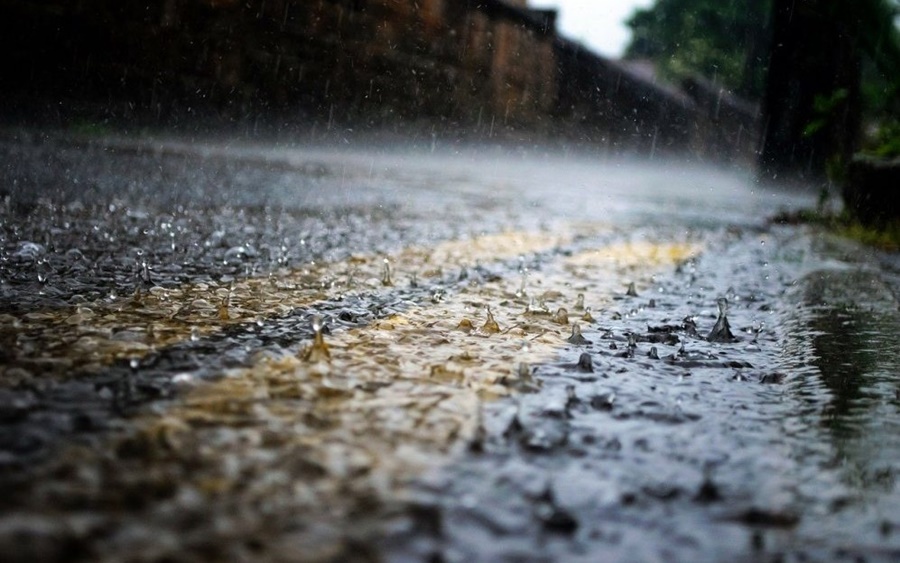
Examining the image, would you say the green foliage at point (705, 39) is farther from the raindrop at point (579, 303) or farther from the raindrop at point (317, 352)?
the raindrop at point (317, 352)

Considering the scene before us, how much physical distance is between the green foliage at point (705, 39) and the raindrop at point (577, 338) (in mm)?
29995

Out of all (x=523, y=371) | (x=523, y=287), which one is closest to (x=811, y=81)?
(x=523, y=287)

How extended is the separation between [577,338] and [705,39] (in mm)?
40878

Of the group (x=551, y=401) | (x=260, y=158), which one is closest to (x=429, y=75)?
(x=260, y=158)

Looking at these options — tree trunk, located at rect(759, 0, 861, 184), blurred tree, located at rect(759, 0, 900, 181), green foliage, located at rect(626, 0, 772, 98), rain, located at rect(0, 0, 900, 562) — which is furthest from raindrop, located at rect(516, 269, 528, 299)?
green foliage, located at rect(626, 0, 772, 98)

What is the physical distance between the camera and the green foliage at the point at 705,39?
107 ft

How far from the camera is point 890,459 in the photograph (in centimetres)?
110

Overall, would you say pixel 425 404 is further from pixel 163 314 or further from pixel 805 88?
pixel 805 88

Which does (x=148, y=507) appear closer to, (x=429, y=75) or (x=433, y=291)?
(x=433, y=291)

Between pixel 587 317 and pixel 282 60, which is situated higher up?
pixel 282 60

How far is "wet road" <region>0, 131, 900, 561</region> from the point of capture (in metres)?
0.84

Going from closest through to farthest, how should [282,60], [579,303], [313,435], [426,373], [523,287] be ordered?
[313,435], [426,373], [579,303], [523,287], [282,60]

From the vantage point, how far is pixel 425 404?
124cm

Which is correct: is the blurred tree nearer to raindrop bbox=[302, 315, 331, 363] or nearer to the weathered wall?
the weathered wall
